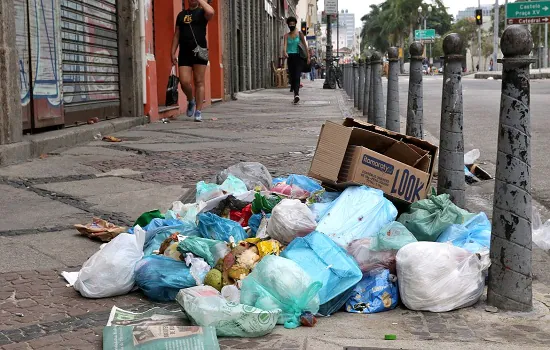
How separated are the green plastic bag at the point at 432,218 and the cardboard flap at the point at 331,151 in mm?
525

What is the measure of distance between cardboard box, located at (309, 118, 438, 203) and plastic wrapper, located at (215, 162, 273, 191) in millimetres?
603

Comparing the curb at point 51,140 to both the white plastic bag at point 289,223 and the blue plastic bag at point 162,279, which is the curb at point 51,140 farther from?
the white plastic bag at point 289,223

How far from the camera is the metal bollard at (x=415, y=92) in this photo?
5340mm

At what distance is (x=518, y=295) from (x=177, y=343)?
133cm

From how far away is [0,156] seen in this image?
6043mm

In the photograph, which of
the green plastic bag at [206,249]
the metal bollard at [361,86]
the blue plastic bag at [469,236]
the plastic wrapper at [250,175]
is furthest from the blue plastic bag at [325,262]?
the metal bollard at [361,86]

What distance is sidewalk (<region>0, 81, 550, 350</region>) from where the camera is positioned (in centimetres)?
268

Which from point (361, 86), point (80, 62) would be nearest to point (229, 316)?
point (80, 62)

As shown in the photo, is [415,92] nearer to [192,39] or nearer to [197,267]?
[197,267]

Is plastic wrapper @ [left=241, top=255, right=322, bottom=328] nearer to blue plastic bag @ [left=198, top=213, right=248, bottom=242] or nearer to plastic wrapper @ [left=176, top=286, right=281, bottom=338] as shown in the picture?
plastic wrapper @ [left=176, top=286, right=281, bottom=338]

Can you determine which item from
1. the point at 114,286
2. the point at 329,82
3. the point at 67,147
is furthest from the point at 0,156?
the point at 329,82

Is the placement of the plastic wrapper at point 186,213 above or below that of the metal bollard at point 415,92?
below

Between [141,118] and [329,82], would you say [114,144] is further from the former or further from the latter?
[329,82]

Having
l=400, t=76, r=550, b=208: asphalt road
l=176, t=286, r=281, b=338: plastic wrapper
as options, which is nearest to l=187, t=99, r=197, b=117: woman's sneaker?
l=400, t=76, r=550, b=208: asphalt road
